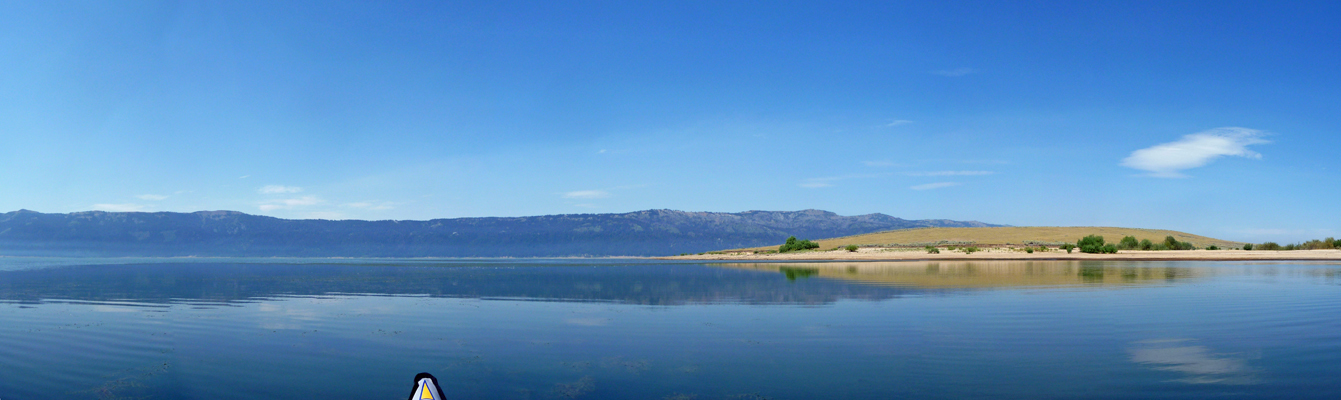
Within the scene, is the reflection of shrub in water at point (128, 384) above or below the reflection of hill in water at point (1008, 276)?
below

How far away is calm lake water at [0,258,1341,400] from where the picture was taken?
37.7ft

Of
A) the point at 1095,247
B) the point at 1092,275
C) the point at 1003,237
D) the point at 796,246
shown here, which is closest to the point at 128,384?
the point at 1092,275

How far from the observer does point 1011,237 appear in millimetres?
157625

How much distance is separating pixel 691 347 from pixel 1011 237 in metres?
159

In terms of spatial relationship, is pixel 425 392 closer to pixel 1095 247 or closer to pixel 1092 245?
pixel 1095 247

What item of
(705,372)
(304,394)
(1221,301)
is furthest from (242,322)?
(1221,301)

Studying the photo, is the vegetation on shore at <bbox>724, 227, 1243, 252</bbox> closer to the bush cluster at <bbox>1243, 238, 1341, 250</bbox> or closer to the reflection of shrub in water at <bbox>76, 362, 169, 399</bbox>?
the bush cluster at <bbox>1243, 238, 1341, 250</bbox>

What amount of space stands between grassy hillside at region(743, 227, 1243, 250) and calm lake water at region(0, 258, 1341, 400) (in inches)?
4995

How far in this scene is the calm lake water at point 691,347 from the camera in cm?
1149

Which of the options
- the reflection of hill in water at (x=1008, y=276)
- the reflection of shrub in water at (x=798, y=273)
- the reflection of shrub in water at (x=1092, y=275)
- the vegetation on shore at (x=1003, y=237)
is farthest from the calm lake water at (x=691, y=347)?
the vegetation on shore at (x=1003, y=237)

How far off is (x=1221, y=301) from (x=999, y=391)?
20.3m

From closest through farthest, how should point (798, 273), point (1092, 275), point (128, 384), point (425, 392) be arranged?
point (425, 392) < point (128, 384) < point (1092, 275) < point (798, 273)

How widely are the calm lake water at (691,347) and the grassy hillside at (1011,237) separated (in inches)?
4995

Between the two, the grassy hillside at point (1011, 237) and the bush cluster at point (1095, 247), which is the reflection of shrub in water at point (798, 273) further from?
the grassy hillside at point (1011, 237)
